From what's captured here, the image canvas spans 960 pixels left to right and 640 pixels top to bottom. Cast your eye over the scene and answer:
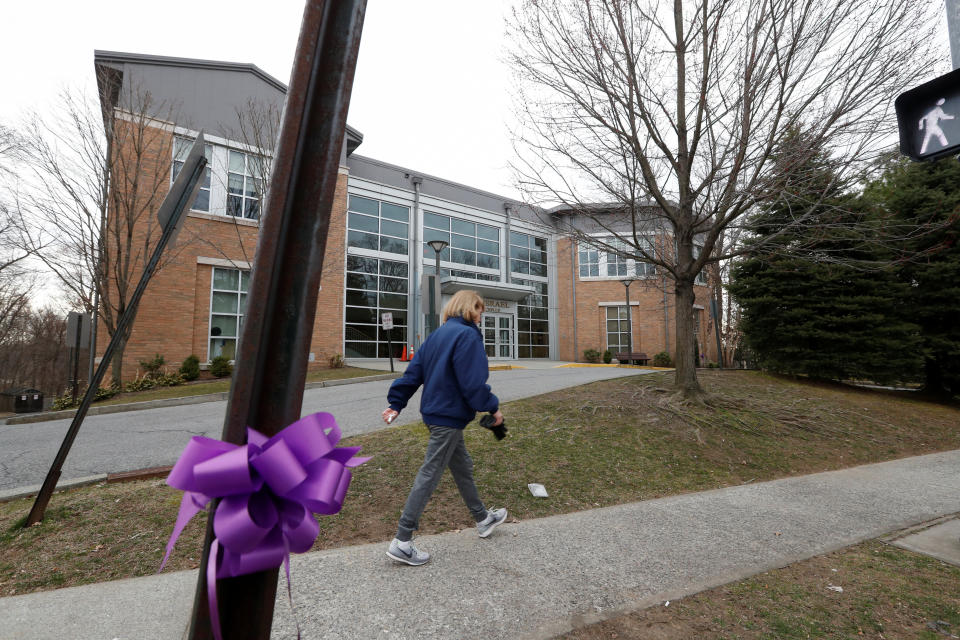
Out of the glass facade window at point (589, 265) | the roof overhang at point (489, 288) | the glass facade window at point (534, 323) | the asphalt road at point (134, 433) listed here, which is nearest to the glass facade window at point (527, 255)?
the glass facade window at point (534, 323)

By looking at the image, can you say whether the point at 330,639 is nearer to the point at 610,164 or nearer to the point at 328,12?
the point at 328,12

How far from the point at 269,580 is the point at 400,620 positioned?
195cm

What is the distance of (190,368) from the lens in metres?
15.1

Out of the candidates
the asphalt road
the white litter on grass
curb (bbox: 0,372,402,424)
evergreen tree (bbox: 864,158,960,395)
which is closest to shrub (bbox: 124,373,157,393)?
curb (bbox: 0,372,402,424)

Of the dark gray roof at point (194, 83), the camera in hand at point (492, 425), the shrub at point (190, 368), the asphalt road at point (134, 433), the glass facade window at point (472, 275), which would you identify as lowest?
the asphalt road at point (134, 433)

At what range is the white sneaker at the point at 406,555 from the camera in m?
3.00

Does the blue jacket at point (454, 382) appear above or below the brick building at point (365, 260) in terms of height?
below

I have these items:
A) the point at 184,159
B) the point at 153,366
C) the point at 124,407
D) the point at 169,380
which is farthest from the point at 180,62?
the point at 124,407

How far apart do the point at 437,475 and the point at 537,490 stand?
1.59 metres

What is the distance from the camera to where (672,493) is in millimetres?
4785

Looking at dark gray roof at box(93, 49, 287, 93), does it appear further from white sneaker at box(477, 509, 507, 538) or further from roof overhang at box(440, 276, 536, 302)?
white sneaker at box(477, 509, 507, 538)

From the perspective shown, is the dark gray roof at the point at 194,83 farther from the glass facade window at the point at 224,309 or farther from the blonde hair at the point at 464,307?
the blonde hair at the point at 464,307

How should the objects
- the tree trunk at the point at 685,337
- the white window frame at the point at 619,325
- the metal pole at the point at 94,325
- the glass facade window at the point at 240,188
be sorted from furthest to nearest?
the white window frame at the point at 619,325, the glass facade window at the point at 240,188, the metal pole at the point at 94,325, the tree trunk at the point at 685,337

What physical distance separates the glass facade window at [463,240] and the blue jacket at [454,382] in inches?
856
